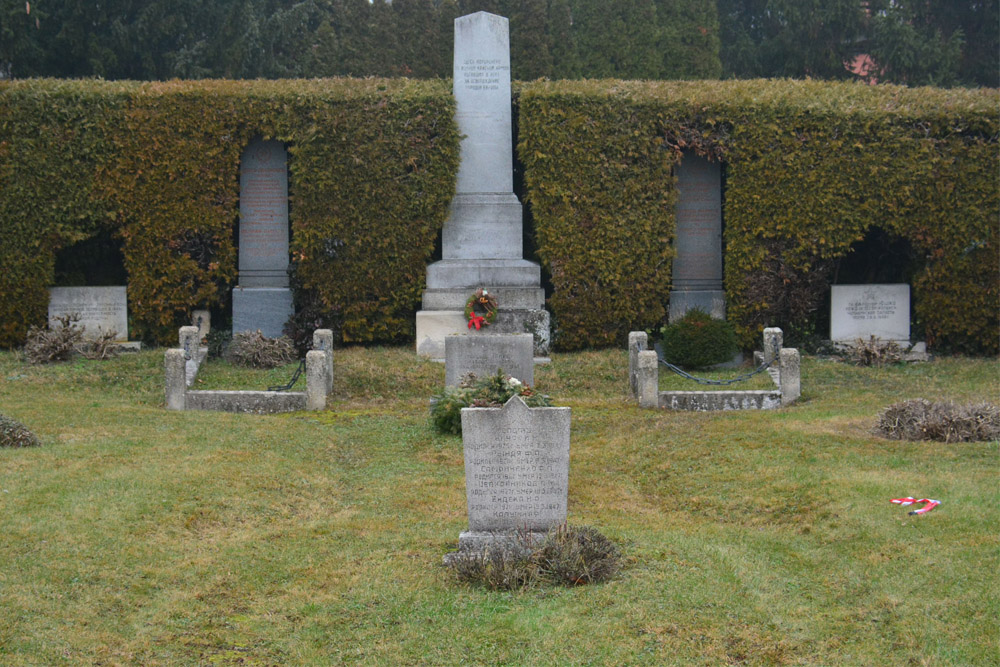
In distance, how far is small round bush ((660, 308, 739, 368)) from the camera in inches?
700

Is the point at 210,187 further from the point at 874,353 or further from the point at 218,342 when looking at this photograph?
the point at 874,353

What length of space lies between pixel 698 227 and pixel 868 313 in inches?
141

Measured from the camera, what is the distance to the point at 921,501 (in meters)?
9.09

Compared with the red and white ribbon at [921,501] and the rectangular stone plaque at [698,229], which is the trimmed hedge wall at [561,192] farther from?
the red and white ribbon at [921,501]

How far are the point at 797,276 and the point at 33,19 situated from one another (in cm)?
1965

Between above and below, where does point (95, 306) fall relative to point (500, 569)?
above

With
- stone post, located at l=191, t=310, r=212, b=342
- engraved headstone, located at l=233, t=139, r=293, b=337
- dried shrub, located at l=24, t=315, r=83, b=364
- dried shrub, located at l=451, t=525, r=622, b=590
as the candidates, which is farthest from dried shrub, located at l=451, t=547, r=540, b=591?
engraved headstone, located at l=233, t=139, r=293, b=337

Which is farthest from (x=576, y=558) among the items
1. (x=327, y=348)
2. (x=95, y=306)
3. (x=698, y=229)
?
(x=95, y=306)

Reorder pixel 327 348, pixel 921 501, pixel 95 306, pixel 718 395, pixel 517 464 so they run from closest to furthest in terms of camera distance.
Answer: pixel 517 464 < pixel 921 501 < pixel 718 395 < pixel 327 348 < pixel 95 306

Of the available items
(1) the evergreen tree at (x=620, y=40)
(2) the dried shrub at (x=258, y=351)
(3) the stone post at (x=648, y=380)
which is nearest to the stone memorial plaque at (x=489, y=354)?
(3) the stone post at (x=648, y=380)

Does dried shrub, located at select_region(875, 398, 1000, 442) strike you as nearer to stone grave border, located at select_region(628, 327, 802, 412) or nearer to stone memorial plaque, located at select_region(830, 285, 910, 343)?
stone grave border, located at select_region(628, 327, 802, 412)

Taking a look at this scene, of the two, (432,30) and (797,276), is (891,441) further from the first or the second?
(432,30)

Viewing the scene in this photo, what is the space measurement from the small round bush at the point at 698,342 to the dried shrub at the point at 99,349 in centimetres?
947

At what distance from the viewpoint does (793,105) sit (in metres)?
19.7
